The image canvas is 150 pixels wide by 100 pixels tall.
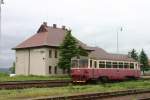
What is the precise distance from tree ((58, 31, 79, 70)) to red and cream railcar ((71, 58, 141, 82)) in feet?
66.5

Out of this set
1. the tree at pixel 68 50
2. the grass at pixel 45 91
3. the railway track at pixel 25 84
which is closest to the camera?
the grass at pixel 45 91

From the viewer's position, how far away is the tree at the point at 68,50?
197 ft

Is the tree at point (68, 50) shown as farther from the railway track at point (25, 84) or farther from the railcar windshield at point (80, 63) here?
the railway track at point (25, 84)

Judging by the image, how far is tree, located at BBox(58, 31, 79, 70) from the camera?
197 ft

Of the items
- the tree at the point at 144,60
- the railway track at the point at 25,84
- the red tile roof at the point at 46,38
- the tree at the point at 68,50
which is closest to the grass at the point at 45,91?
the railway track at the point at 25,84

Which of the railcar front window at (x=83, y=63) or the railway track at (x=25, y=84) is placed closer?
the railway track at (x=25, y=84)

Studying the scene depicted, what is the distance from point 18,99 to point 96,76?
657 inches

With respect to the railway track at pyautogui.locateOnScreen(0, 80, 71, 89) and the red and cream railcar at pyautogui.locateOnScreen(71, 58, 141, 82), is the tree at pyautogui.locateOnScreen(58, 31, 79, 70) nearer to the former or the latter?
the red and cream railcar at pyautogui.locateOnScreen(71, 58, 141, 82)

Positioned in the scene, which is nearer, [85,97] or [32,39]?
[85,97]

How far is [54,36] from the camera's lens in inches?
2763

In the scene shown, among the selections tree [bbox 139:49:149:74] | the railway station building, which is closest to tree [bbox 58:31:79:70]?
the railway station building

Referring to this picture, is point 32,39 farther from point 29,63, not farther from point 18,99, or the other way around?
point 18,99

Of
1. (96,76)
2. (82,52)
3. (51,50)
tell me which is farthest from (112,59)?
(51,50)

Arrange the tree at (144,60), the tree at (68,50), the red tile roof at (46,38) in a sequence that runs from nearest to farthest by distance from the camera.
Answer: the tree at (68,50) → the red tile roof at (46,38) → the tree at (144,60)
